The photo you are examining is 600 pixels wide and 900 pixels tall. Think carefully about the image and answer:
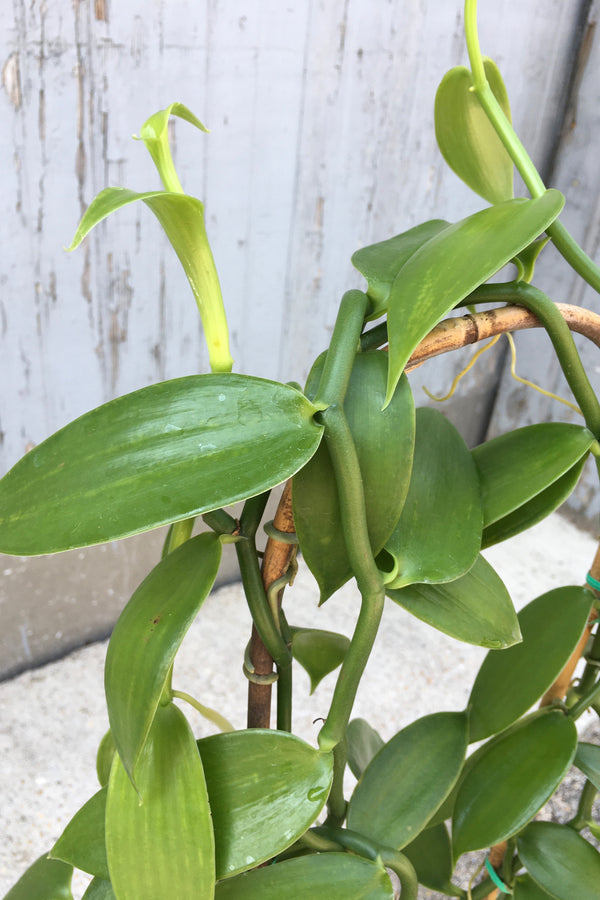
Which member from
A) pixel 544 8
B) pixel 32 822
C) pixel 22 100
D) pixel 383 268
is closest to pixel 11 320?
pixel 22 100

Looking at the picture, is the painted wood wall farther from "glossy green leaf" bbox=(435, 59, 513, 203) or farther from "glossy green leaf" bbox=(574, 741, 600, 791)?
"glossy green leaf" bbox=(574, 741, 600, 791)

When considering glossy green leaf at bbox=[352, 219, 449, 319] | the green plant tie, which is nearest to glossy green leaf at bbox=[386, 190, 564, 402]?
glossy green leaf at bbox=[352, 219, 449, 319]

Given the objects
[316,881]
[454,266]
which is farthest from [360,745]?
[454,266]

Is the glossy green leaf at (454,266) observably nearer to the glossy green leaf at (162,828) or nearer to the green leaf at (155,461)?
the green leaf at (155,461)

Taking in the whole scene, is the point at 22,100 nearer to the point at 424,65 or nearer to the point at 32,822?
the point at 424,65

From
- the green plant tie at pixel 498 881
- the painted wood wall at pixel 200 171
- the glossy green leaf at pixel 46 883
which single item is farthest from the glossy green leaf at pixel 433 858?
the painted wood wall at pixel 200 171

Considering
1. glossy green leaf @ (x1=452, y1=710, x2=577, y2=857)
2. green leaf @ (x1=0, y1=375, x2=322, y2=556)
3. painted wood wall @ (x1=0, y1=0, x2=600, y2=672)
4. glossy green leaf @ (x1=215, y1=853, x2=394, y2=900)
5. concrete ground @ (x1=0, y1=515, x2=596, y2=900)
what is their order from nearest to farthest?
1. green leaf @ (x1=0, y1=375, x2=322, y2=556)
2. glossy green leaf @ (x1=215, y1=853, x2=394, y2=900)
3. glossy green leaf @ (x1=452, y1=710, x2=577, y2=857)
4. painted wood wall @ (x1=0, y1=0, x2=600, y2=672)
5. concrete ground @ (x1=0, y1=515, x2=596, y2=900)
